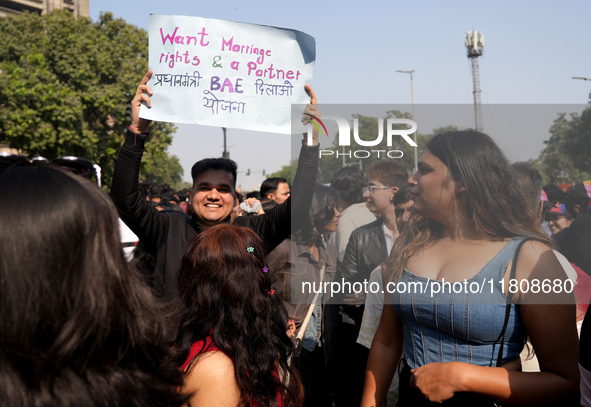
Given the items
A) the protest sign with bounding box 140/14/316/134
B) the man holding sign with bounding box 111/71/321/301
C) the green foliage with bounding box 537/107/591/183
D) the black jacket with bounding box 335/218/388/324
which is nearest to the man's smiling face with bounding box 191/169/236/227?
the man holding sign with bounding box 111/71/321/301

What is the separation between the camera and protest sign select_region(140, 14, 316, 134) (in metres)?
2.69

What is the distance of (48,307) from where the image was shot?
915 millimetres

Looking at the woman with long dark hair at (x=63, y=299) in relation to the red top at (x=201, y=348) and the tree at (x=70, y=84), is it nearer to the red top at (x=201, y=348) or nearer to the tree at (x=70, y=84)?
the red top at (x=201, y=348)

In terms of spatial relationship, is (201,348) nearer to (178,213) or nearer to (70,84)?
(178,213)

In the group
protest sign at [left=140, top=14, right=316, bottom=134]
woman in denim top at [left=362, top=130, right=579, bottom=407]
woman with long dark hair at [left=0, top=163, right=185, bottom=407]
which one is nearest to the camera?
woman with long dark hair at [left=0, top=163, right=185, bottom=407]

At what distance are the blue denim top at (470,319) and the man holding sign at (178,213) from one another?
1.00 m

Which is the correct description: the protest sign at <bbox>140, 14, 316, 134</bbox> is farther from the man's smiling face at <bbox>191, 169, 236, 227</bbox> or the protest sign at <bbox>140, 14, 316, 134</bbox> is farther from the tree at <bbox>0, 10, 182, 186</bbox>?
the tree at <bbox>0, 10, 182, 186</bbox>

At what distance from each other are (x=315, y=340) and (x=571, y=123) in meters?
2.23

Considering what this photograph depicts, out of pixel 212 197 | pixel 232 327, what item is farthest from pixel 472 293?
pixel 212 197

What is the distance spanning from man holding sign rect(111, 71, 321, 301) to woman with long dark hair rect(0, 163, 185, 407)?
5.21ft

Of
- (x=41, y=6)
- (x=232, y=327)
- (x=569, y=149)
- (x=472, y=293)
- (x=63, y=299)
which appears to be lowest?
(x=232, y=327)

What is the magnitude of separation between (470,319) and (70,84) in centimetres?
2670

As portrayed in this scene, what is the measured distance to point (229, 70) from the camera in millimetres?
2766

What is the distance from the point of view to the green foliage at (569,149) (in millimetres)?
1870
